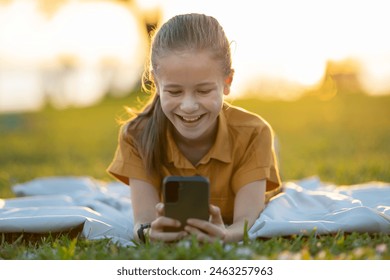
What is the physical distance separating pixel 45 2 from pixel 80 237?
824 centimetres

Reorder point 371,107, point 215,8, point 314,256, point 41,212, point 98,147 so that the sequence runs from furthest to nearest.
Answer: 1. point 371,107
2. point 98,147
3. point 215,8
4. point 41,212
5. point 314,256

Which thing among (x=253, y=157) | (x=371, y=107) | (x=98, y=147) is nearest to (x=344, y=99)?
(x=371, y=107)

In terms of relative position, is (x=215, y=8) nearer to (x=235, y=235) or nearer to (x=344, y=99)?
(x=235, y=235)

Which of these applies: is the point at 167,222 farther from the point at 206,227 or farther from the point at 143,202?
the point at 143,202

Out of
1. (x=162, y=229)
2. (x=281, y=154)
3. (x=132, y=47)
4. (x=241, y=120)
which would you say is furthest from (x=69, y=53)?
(x=162, y=229)

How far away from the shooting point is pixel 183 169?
3416 mm

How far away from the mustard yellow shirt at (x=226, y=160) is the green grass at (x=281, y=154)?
338 millimetres

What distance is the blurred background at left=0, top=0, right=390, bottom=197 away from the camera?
20.0ft

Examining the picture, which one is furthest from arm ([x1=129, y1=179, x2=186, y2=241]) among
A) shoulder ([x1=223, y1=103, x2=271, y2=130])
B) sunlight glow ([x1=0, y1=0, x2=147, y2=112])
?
sunlight glow ([x1=0, y1=0, x2=147, y2=112])

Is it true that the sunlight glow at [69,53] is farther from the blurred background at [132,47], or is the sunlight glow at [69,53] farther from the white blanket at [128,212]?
the white blanket at [128,212]

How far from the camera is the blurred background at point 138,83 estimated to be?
6.09m

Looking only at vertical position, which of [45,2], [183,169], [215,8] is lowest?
[183,169]

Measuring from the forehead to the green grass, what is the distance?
27.9 inches

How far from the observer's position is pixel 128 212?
4.19 metres
